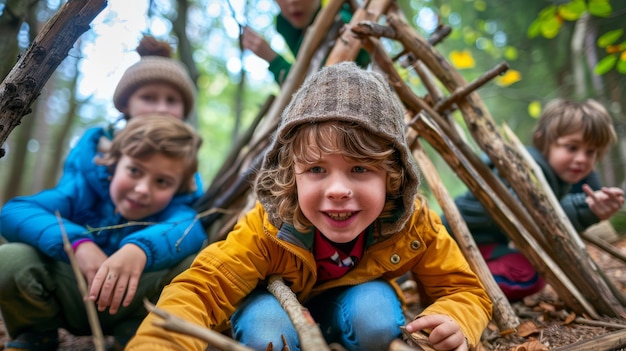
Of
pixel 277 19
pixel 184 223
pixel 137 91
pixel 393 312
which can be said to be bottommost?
pixel 393 312

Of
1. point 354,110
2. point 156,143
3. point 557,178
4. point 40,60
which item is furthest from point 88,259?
point 557,178

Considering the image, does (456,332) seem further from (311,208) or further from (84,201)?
(84,201)

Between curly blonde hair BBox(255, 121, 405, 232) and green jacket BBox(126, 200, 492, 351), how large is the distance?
0.08 m

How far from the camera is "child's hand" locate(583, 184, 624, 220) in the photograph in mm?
2184

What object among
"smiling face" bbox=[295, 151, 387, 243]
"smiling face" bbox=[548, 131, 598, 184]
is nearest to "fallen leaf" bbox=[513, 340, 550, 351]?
"smiling face" bbox=[295, 151, 387, 243]

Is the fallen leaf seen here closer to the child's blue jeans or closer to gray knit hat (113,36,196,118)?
the child's blue jeans

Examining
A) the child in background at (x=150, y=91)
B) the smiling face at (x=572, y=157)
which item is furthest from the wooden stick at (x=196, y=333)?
the smiling face at (x=572, y=157)

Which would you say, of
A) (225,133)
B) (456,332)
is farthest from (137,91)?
(225,133)

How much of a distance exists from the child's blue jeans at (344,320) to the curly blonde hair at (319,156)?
29 cm

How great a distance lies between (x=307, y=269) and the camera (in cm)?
157

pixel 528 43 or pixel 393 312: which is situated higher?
pixel 528 43

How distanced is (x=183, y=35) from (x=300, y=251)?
10.9ft

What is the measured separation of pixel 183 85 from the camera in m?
2.76

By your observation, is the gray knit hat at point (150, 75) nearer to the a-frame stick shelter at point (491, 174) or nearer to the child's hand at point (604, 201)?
the a-frame stick shelter at point (491, 174)
